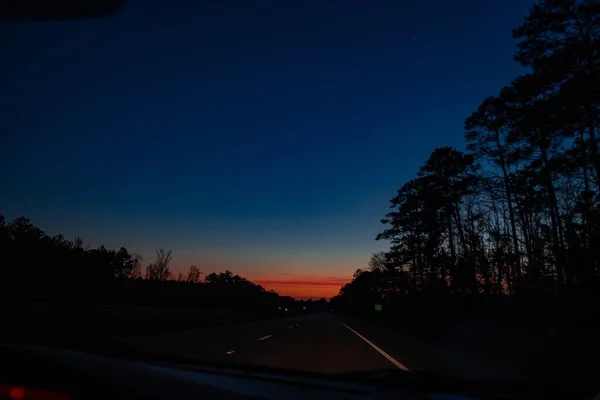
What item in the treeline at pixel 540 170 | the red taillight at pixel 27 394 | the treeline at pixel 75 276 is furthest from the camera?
the treeline at pixel 75 276

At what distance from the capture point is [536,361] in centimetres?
1139

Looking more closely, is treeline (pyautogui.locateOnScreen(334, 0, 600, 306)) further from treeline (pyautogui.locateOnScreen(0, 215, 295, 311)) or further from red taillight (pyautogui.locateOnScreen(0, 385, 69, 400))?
treeline (pyautogui.locateOnScreen(0, 215, 295, 311))

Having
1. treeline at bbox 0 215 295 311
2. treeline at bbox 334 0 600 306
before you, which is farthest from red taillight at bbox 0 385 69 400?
treeline at bbox 0 215 295 311

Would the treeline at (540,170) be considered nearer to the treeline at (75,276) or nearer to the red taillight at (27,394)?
the red taillight at (27,394)

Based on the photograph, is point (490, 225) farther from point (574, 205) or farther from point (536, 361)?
point (536, 361)

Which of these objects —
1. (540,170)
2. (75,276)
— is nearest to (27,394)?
(540,170)

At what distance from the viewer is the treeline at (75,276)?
209 feet

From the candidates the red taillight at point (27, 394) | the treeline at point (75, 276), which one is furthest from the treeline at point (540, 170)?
the treeline at point (75, 276)

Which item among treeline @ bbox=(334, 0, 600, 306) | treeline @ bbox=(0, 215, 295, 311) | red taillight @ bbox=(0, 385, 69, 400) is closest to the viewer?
red taillight @ bbox=(0, 385, 69, 400)

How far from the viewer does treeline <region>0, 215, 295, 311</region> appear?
63812mm

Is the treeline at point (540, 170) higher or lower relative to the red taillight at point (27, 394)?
higher

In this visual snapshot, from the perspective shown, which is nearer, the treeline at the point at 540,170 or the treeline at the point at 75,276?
the treeline at the point at 540,170

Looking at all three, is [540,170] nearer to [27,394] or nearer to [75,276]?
[27,394]

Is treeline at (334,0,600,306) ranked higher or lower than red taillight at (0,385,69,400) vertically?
higher
